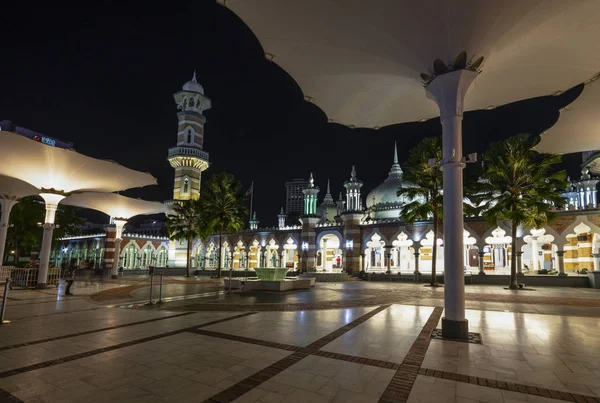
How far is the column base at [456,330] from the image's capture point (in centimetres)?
763

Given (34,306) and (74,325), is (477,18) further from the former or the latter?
(34,306)

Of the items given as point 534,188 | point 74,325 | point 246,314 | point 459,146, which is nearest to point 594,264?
point 534,188

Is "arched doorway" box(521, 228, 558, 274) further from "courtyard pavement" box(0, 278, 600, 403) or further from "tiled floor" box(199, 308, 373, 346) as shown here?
"tiled floor" box(199, 308, 373, 346)

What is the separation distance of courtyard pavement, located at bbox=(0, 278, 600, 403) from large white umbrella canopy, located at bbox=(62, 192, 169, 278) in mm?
20760

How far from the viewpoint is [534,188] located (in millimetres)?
20453

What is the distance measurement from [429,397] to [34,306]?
13.8 metres

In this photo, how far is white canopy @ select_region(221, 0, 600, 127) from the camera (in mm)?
7277

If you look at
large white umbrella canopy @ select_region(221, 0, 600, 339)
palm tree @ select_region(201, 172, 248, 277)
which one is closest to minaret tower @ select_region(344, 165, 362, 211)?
palm tree @ select_region(201, 172, 248, 277)

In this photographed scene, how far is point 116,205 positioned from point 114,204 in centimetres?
33

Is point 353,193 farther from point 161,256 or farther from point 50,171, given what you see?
point 50,171

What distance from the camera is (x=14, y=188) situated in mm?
23359

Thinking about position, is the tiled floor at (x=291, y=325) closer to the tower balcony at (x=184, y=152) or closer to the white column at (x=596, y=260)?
the white column at (x=596, y=260)

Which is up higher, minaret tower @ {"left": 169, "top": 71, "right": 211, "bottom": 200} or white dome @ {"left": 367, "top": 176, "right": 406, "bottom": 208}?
minaret tower @ {"left": 169, "top": 71, "right": 211, "bottom": 200}

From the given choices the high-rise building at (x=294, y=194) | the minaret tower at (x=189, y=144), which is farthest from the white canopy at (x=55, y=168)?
the high-rise building at (x=294, y=194)
